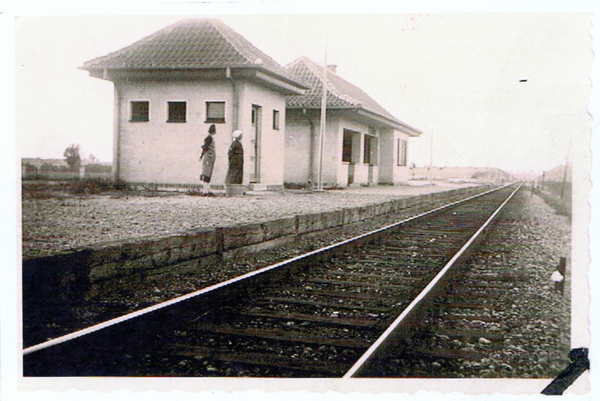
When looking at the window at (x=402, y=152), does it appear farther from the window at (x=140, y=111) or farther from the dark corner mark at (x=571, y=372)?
the dark corner mark at (x=571, y=372)

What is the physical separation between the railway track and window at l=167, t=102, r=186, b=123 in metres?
6.23

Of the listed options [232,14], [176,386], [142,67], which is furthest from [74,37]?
[142,67]

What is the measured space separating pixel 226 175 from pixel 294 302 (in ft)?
22.2

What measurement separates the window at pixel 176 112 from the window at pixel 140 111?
1.70 ft

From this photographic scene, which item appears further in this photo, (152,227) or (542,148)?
(152,227)

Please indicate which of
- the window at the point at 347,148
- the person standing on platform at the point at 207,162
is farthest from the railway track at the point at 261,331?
the window at the point at 347,148

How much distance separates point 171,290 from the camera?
348cm

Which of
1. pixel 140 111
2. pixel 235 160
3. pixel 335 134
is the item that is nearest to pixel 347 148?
pixel 335 134

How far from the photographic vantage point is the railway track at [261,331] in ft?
7.16

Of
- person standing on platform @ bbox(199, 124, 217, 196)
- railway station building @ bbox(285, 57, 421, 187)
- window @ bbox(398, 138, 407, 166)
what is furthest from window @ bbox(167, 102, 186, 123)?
window @ bbox(398, 138, 407, 166)

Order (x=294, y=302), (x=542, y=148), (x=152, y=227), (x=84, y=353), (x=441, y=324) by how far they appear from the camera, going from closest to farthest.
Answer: (x=84, y=353) → (x=441, y=324) → (x=294, y=302) → (x=542, y=148) → (x=152, y=227)

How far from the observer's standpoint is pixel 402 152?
72.3ft

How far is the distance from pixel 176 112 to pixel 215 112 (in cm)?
87

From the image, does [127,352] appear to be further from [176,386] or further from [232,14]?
[232,14]
